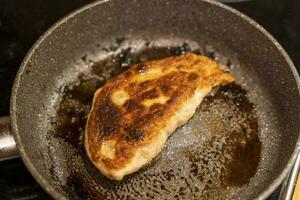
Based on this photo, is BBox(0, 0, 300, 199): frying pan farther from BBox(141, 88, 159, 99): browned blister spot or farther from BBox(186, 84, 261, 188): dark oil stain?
BBox(141, 88, 159, 99): browned blister spot

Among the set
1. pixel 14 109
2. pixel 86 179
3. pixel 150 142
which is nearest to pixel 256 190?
pixel 150 142

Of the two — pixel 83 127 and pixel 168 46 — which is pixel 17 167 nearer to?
pixel 83 127

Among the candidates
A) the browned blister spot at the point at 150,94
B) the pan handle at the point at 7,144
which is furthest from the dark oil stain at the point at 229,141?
the pan handle at the point at 7,144

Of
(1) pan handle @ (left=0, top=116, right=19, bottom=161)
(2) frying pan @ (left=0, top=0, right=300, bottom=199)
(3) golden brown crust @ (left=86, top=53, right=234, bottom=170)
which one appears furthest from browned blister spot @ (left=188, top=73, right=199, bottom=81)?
(1) pan handle @ (left=0, top=116, right=19, bottom=161)

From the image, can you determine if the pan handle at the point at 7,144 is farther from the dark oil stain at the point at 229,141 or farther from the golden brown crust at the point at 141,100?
the dark oil stain at the point at 229,141

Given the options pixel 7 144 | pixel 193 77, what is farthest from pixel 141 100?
pixel 7 144
